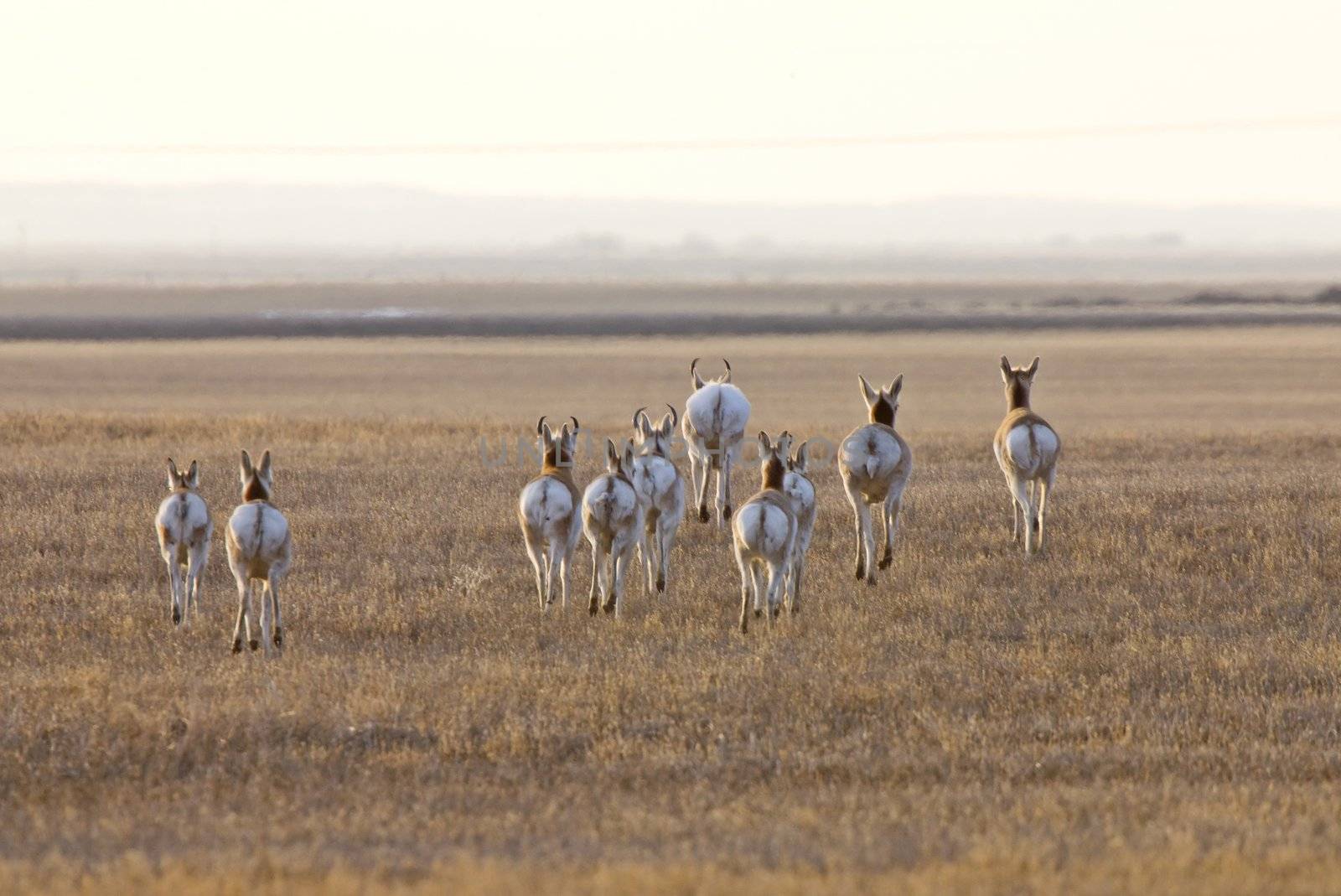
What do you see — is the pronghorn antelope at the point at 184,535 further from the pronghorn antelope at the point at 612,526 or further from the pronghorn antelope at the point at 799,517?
the pronghorn antelope at the point at 799,517

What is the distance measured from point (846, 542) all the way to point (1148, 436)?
1830cm

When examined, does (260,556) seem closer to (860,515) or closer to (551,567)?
(551,567)

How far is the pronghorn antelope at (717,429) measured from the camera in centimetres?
2233

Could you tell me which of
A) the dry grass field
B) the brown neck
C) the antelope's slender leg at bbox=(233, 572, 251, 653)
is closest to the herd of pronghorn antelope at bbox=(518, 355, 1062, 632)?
the brown neck

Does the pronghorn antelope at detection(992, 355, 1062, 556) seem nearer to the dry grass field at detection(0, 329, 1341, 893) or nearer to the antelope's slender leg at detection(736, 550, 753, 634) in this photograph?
the dry grass field at detection(0, 329, 1341, 893)

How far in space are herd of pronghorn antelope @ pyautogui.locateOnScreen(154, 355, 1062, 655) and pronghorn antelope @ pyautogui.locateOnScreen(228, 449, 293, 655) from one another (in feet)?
0.04

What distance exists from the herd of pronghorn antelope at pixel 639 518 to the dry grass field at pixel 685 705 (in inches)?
16.1

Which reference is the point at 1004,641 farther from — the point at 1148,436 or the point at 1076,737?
the point at 1148,436

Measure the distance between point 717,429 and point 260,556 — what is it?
8.61 m

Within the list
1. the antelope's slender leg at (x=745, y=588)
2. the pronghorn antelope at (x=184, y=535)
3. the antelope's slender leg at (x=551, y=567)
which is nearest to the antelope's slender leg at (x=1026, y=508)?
the antelope's slender leg at (x=745, y=588)

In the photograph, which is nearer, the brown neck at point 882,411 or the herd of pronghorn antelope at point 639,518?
the herd of pronghorn antelope at point 639,518

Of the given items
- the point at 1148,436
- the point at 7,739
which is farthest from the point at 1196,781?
the point at 1148,436

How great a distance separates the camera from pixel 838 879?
29.9 ft

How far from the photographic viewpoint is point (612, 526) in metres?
16.6
